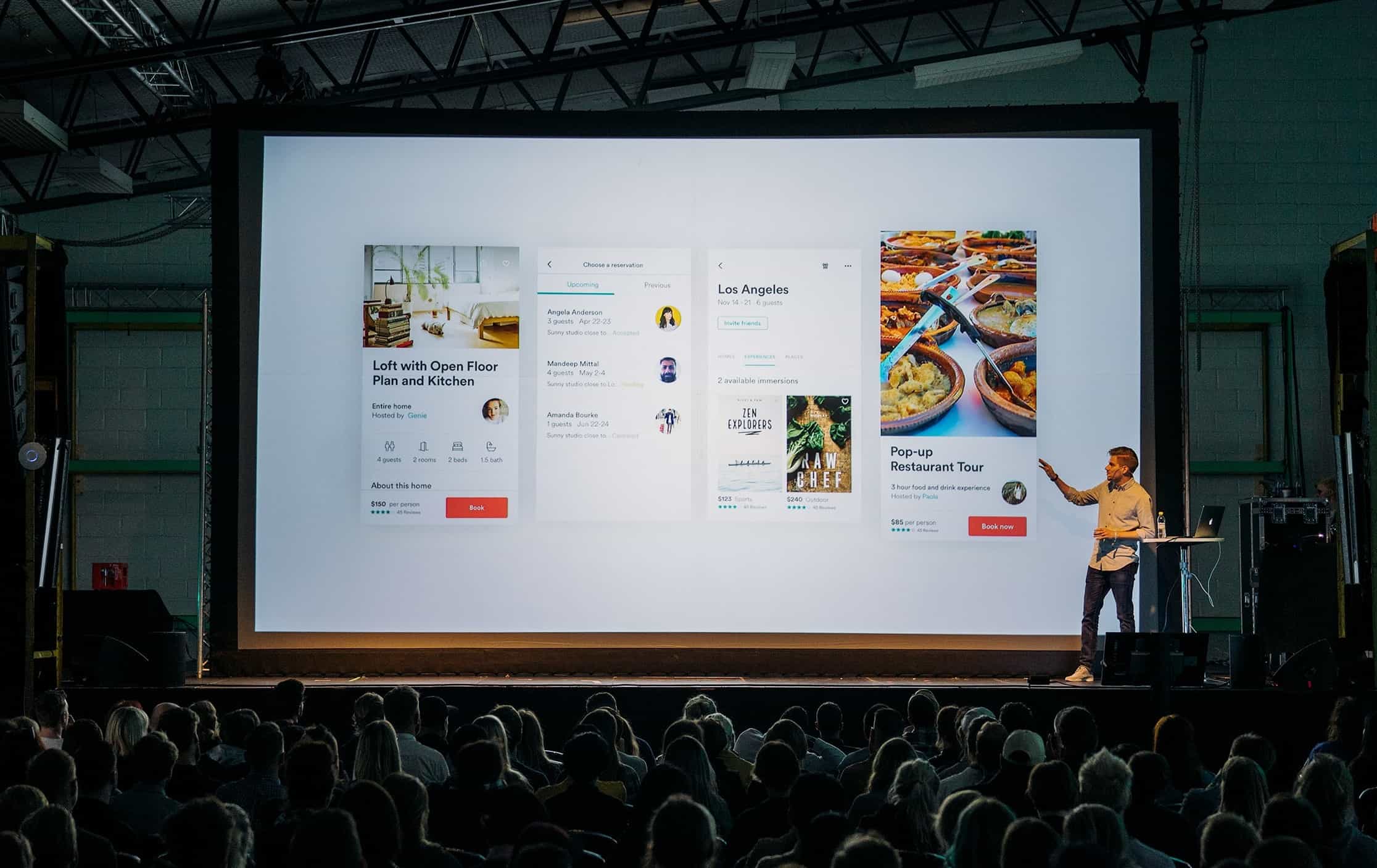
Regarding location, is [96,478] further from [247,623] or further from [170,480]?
[247,623]

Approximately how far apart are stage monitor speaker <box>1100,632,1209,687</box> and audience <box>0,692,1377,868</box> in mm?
1464

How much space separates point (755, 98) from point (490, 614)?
744 cm

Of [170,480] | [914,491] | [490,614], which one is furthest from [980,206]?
[170,480]

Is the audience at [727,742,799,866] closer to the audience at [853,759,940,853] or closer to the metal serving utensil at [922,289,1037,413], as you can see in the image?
the audience at [853,759,940,853]

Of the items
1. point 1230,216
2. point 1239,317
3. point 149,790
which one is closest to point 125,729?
point 149,790

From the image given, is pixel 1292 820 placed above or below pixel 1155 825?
above

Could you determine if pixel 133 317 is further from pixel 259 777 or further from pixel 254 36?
pixel 259 777

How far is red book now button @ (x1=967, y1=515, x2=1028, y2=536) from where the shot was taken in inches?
339

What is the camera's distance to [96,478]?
14305 millimetres

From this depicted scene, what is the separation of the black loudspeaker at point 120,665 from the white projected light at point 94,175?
5588 mm

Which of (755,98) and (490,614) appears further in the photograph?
(755,98)

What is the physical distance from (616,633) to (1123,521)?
342cm

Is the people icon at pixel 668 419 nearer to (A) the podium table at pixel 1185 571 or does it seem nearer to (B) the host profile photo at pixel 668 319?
(B) the host profile photo at pixel 668 319

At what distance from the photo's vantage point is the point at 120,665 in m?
7.70
